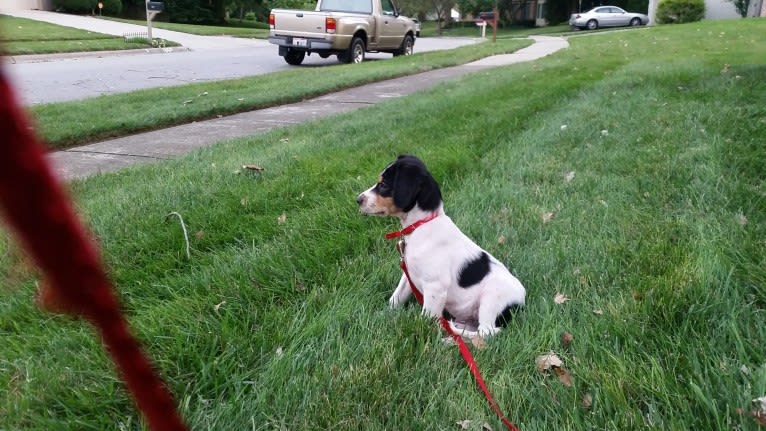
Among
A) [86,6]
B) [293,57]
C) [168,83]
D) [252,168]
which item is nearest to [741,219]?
[252,168]

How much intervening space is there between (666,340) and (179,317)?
194cm

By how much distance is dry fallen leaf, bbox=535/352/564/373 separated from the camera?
2096mm

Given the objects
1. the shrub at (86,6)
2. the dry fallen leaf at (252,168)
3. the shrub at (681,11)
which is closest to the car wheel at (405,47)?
the dry fallen leaf at (252,168)

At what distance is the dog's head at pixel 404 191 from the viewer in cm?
279

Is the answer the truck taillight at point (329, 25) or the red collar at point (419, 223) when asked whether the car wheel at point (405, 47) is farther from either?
the red collar at point (419, 223)

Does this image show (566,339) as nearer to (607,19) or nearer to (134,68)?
(134,68)

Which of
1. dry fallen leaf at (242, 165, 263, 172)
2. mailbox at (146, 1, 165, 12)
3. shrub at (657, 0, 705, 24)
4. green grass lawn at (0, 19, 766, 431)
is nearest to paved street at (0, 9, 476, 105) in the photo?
mailbox at (146, 1, 165, 12)

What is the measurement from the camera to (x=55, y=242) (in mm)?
283

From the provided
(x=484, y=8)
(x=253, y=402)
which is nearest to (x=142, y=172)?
(x=253, y=402)

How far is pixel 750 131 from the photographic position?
5098mm

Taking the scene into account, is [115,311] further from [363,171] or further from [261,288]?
[363,171]

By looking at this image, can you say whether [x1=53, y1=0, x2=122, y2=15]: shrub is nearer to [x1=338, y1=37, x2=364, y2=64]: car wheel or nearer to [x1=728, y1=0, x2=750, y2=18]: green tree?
→ [x1=338, y1=37, x2=364, y2=64]: car wheel

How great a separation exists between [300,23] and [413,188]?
13.5 meters

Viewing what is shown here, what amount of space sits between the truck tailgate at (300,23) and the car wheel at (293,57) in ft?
3.00
